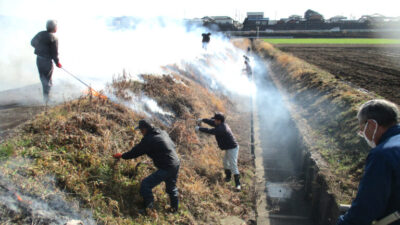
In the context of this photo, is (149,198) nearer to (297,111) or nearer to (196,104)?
(196,104)

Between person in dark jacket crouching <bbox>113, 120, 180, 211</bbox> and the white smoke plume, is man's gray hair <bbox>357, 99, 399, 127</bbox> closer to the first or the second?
person in dark jacket crouching <bbox>113, 120, 180, 211</bbox>

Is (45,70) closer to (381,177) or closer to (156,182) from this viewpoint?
(156,182)

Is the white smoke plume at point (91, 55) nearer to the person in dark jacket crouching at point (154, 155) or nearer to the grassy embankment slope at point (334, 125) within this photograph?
the person in dark jacket crouching at point (154, 155)

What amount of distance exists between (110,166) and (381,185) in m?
4.13

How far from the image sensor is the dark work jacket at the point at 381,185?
7.22 ft

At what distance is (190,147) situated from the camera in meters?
7.45

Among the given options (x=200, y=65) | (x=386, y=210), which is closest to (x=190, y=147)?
(x=386, y=210)

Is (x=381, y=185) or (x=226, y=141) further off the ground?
(x=381, y=185)

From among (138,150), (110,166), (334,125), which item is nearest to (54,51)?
(110,166)

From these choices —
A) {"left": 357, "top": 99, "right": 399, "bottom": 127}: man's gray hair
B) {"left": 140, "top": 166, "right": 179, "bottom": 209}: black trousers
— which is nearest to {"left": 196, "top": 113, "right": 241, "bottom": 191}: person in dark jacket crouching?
{"left": 140, "top": 166, "right": 179, "bottom": 209}: black trousers

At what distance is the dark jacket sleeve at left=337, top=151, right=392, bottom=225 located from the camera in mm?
2213

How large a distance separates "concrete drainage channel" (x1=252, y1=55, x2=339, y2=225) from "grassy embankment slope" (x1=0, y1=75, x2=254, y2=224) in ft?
2.04

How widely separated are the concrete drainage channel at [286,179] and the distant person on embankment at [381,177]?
337 centimetres

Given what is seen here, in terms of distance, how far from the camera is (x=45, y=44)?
6727 millimetres
